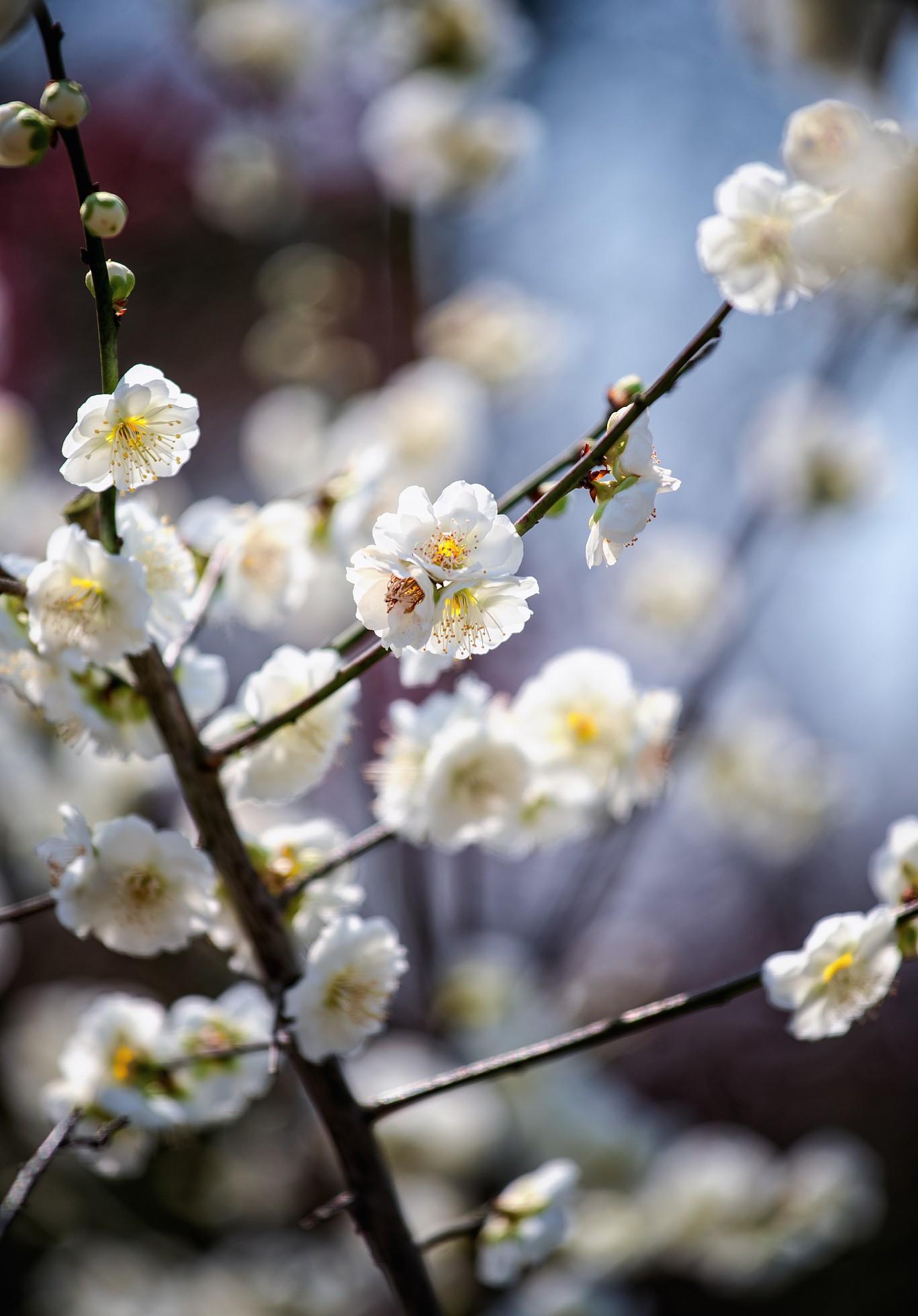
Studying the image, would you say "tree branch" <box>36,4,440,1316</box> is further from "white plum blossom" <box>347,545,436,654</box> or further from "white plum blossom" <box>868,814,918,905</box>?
"white plum blossom" <box>868,814,918,905</box>

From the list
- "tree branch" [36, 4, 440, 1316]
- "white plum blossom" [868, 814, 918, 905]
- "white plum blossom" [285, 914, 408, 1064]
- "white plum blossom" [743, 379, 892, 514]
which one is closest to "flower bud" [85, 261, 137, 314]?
"tree branch" [36, 4, 440, 1316]

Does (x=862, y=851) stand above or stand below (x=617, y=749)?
above

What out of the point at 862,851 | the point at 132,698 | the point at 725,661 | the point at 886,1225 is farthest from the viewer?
the point at 862,851

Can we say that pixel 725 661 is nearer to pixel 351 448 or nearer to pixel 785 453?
pixel 785 453

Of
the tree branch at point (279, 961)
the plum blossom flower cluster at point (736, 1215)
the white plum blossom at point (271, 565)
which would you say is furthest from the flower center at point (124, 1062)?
the plum blossom flower cluster at point (736, 1215)

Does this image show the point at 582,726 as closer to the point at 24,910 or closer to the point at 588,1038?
the point at 588,1038

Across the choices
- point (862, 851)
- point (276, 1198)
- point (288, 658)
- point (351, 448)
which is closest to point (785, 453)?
point (351, 448)
